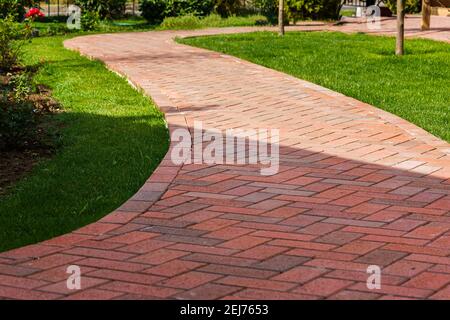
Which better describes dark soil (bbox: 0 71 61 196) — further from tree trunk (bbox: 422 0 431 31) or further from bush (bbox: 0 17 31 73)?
tree trunk (bbox: 422 0 431 31)

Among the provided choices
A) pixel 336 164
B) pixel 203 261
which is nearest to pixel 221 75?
Result: pixel 336 164

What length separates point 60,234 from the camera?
18.3 ft

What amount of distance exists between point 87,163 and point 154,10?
54.0ft

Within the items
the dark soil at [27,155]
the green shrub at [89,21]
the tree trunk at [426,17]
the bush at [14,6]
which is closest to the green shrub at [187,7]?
the green shrub at [89,21]

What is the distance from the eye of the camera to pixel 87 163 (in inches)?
288

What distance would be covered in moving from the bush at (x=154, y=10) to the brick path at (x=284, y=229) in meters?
14.5

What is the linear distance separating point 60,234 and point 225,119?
3.80 meters

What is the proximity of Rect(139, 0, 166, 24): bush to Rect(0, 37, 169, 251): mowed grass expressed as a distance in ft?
38.7

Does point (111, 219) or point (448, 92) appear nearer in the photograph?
point (111, 219)

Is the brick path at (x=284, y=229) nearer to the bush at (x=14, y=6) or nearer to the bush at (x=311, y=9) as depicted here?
the bush at (x=14, y=6)

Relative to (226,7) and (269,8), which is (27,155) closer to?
(269,8)

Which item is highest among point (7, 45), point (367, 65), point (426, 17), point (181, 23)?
point (426, 17)

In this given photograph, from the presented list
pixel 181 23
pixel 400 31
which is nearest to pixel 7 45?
pixel 400 31
